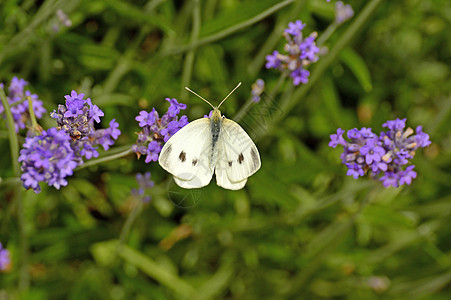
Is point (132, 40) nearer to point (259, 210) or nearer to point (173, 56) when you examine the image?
point (173, 56)

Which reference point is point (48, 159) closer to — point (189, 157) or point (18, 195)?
point (189, 157)

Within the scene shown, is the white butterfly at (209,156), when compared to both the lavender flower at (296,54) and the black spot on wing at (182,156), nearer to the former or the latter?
the black spot on wing at (182,156)

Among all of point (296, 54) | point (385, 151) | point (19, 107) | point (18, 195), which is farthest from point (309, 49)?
point (18, 195)

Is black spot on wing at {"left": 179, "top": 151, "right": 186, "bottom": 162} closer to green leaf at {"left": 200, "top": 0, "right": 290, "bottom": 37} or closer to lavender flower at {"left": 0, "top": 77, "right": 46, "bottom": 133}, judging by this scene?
lavender flower at {"left": 0, "top": 77, "right": 46, "bottom": 133}

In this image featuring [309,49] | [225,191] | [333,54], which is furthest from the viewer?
[225,191]

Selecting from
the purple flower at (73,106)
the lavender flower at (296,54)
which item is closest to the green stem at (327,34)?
the lavender flower at (296,54)

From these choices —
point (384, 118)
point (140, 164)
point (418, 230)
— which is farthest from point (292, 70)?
point (418, 230)
